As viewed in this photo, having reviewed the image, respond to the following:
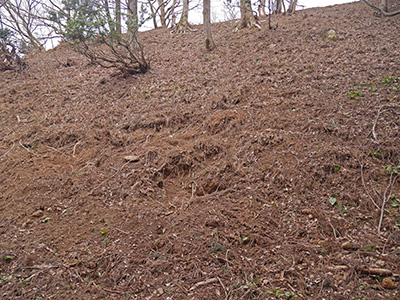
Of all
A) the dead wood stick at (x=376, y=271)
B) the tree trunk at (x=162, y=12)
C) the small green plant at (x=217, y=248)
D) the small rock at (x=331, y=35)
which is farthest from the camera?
the tree trunk at (x=162, y=12)

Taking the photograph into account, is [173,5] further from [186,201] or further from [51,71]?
[186,201]

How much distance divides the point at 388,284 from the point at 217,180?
7.32 feet

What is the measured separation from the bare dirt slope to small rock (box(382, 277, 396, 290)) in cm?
3

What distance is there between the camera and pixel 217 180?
13.2 feet

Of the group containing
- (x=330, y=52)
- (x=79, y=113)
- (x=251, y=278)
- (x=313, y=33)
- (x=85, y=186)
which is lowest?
(x=251, y=278)

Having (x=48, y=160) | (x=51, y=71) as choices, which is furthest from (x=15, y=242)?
(x=51, y=71)

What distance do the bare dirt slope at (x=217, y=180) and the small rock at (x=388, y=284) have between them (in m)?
0.03

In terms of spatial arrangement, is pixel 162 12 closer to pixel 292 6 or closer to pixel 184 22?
pixel 184 22

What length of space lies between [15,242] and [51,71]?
688 centimetres

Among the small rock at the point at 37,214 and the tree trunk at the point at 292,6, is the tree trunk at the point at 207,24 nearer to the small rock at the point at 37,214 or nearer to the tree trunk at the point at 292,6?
the tree trunk at the point at 292,6

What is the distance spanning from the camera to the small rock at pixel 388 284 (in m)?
2.43

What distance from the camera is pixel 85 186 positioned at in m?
4.13

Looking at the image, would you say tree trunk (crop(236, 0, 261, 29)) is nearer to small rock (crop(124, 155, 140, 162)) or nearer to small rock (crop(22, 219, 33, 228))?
small rock (crop(124, 155, 140, 162))

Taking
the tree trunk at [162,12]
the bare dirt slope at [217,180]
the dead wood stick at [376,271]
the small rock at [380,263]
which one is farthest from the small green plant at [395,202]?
the tree trunk at [162,12]
